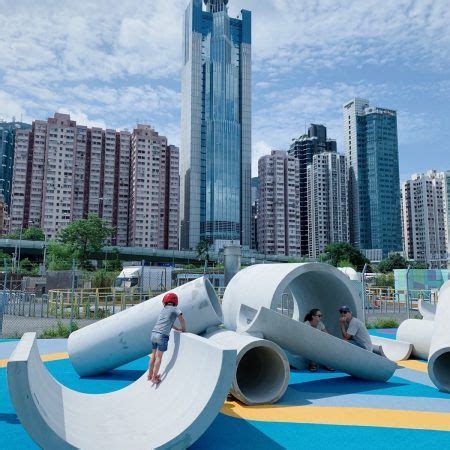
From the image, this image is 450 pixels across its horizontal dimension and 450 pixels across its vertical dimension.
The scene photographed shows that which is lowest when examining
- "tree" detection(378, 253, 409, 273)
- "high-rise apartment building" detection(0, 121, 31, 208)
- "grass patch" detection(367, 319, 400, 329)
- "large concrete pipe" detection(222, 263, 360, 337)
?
"grass patch" detection(367, 319, 400, 329)

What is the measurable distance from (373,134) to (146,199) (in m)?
72.6

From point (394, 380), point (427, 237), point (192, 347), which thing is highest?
point (427, 237)

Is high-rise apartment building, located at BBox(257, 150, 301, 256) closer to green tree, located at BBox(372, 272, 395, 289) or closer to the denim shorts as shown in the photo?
green tree, located at BBox(372, 272, 395, 289)

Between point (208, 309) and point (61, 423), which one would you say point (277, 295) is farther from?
point (61, 423)

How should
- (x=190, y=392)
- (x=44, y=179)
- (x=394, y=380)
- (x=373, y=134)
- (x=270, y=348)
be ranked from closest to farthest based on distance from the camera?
(x=190, y=392) < (x=270, y=348) < (x=394, y=380) < (x=44, y=179) < (x=373, y=134)

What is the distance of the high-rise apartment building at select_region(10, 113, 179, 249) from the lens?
99375 mm

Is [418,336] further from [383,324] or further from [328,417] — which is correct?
[383,324]

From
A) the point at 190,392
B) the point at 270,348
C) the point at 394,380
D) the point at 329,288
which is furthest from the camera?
the point at 329,288

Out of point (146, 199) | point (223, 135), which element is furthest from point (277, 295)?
point (223, 135)

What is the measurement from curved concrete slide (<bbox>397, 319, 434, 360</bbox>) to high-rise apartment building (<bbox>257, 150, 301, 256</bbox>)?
4441 inches

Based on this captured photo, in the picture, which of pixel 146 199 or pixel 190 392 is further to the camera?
pixel 146 199

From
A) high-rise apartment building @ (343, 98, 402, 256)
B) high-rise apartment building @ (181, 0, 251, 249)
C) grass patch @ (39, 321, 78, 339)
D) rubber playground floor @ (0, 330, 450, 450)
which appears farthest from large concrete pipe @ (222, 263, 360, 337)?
high-rise apartment building @ (343, 98, 402, 256)

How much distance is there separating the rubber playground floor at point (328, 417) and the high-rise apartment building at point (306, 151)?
124379mm

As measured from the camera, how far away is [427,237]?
5389 inches
